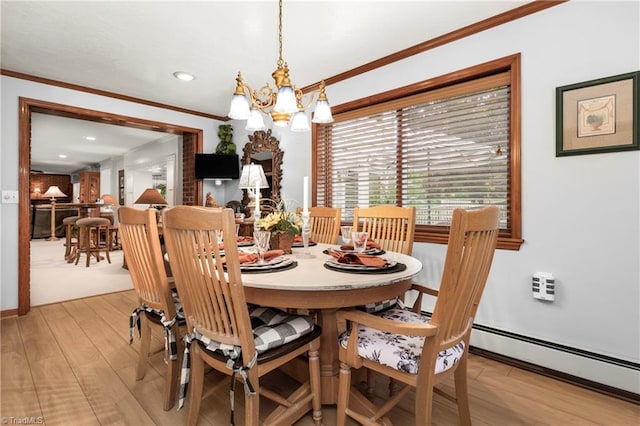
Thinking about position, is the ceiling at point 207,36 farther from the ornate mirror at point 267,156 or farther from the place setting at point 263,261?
the place setting at point 263,261

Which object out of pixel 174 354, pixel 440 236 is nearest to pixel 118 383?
pixel 174 354

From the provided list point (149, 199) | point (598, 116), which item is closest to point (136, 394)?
point (598, 116)

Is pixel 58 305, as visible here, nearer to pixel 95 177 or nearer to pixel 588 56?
pixel 588 56

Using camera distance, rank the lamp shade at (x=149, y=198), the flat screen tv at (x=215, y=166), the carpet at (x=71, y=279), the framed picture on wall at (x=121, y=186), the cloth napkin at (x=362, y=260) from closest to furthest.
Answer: the cloth napkin at (x=362, y=260)
the carpet at (x=71, y=279)
the flat screen tv at (x=215, y=166)
the lamp shade at (x=149, y=198)
the framed picture on wall at (x=121, y=186)

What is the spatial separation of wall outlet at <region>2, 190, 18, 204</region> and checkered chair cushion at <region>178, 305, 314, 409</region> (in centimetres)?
285

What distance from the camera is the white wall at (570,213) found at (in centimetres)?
172

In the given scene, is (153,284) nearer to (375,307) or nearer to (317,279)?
(317,279)

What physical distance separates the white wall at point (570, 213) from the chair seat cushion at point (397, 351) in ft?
3.53

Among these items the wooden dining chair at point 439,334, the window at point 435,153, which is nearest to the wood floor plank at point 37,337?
the wooden dining chair at point 439,334

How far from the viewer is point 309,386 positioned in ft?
5.09

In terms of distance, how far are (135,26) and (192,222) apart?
1.95 m

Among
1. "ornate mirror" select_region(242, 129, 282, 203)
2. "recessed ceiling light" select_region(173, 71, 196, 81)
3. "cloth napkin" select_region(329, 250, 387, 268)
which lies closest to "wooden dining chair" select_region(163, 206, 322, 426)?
"cloth napkin" select_region(329, 250, 387, 268)

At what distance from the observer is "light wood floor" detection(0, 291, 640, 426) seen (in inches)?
60.4

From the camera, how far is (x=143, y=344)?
182 centimetres
